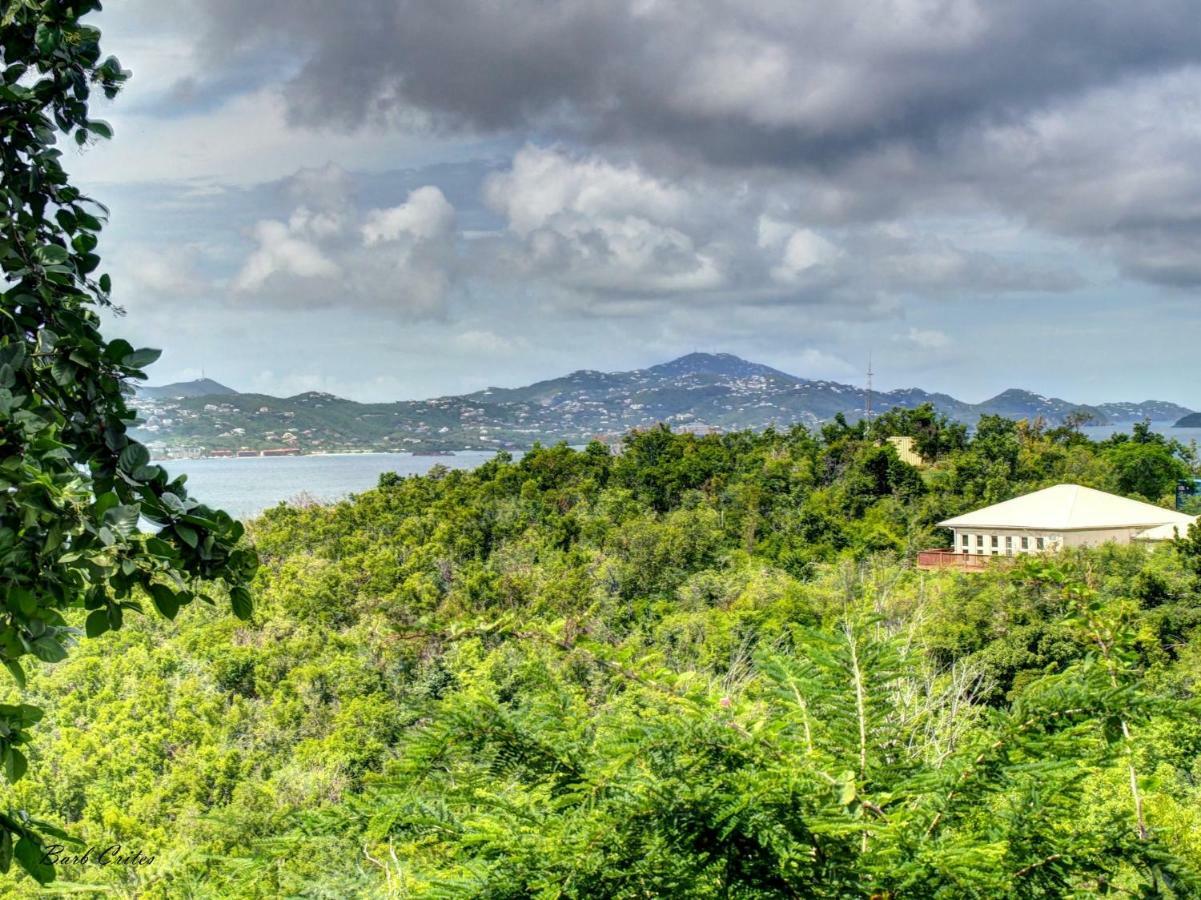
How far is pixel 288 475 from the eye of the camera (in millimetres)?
42000

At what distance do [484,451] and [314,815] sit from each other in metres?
54.8

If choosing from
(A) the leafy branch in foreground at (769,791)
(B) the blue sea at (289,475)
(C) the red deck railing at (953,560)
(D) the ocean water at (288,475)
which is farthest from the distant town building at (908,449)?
(A) the leafy branch in foreground at (769,791)

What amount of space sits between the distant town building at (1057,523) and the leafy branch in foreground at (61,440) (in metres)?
23.5

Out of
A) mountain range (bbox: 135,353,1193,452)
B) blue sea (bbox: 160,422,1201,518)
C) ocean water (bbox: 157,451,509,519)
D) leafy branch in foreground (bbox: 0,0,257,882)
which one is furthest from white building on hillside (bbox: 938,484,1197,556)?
leafy branch in foreground (bbox: 0,0,257,882)

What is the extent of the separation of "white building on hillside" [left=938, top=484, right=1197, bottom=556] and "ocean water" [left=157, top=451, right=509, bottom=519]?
48.9 ft

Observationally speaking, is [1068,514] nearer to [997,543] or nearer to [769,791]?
[997,543]

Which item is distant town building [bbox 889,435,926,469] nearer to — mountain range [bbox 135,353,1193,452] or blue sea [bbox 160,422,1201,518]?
mountain range [bbox 135,353,1193,452]

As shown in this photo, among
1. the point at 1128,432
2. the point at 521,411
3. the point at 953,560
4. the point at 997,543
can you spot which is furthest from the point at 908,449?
the point at 521,411

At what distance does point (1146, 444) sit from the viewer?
3438 centimetres

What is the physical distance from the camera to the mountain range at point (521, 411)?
37.7m

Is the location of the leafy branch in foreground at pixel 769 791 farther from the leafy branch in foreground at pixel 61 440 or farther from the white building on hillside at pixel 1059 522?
the white building on hillside at pixel 1059 522

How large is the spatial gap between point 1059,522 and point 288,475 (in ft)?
97.1

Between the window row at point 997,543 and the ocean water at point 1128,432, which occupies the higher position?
the ocean water at point 1128,432

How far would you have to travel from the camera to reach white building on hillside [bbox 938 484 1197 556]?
79.6 ft
